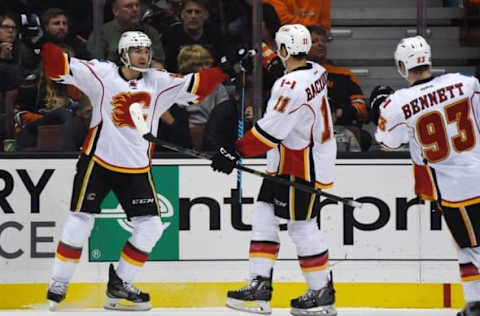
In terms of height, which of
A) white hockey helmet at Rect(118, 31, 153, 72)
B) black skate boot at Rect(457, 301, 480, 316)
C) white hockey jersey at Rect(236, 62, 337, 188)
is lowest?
black skate boot at Rect(457, 301, 480, 316)

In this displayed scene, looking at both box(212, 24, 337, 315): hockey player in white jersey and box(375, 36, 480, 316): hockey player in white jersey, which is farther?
box(212, 24, 337, 315): hockey player in white jersey

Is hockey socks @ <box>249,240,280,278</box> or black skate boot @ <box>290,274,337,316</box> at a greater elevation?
hockey socks @ <box>249,240,280,278</box>

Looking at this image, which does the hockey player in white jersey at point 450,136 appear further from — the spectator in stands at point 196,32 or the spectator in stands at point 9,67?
the spectator in stands at point 9,67

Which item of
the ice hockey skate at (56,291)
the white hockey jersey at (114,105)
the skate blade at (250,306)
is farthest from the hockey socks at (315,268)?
the ice hockey skate at (56,291)

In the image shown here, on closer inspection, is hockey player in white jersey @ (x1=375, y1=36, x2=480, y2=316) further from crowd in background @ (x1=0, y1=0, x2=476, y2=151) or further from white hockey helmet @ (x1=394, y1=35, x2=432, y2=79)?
crowd in background @ (x1=0, y1=0, x2=476, y2=151)

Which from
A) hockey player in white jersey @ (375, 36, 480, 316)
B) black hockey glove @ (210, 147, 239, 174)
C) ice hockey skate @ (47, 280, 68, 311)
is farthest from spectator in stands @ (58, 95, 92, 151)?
hockey player in white jersey @ (375, 36, 480, 316)

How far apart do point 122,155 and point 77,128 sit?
42 cm

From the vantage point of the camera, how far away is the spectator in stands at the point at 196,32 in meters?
7.29

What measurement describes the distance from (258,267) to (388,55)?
1.36 meters

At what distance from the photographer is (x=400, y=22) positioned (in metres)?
7.43

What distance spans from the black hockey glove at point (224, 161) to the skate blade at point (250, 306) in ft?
2.06

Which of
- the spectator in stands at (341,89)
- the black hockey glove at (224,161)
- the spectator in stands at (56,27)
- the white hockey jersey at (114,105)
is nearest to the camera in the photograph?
the black hockey glove at (224,161)

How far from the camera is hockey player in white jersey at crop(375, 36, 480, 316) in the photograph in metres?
6.38

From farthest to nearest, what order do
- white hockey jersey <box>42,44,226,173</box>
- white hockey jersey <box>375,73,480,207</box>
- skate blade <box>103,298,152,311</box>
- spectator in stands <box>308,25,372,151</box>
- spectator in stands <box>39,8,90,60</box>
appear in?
spectator in stands <box>308,25,372,151</box> < spectator in stands <box>39,8,90,60</box> < skate blade <box>103,298,152,311</box> < white hockey jersey <box>42,44,226,173</box> < white hockey jersey <box>375,73,480,207</box>
